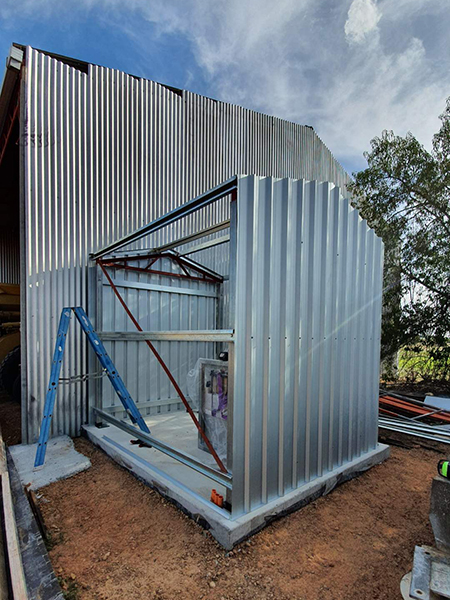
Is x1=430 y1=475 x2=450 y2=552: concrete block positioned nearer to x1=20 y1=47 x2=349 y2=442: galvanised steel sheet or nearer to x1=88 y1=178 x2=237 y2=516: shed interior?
x1=88 y1=178 x2=237 y2=516: shed interior

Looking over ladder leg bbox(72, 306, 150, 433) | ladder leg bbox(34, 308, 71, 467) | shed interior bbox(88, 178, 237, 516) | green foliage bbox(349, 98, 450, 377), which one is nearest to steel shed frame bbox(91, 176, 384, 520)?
shed interior bbox(88, 178, 237, 516)

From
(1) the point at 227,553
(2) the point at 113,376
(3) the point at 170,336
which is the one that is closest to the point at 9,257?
(2) the point at 113,376

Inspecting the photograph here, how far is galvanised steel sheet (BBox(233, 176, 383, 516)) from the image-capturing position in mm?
2230

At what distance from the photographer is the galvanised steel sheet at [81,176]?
12.8 ft

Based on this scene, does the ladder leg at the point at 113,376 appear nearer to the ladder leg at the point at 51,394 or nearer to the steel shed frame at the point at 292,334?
the ladder leg at the point at 51,394

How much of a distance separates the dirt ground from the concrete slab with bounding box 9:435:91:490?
148 millimetres

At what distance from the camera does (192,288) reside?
5.49 m

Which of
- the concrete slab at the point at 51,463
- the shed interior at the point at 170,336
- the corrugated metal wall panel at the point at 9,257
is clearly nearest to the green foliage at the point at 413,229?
the shed interior at the point at 170,336

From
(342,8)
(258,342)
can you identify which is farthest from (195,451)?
(342,8)

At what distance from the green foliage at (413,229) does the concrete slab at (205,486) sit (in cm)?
533

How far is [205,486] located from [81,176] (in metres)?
4.18

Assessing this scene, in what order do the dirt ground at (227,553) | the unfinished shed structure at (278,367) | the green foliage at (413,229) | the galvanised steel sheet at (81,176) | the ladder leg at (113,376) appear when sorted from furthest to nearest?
the green foliage at (413,229) → the galvanised steel sheet at (81,176) → the ladder leg at (113,376) → the unfinished shed structure at (278,367) → the dirt ground at (227,553)

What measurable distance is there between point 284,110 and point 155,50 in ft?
12.8

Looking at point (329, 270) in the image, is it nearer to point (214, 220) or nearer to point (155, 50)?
point (214, 220)
